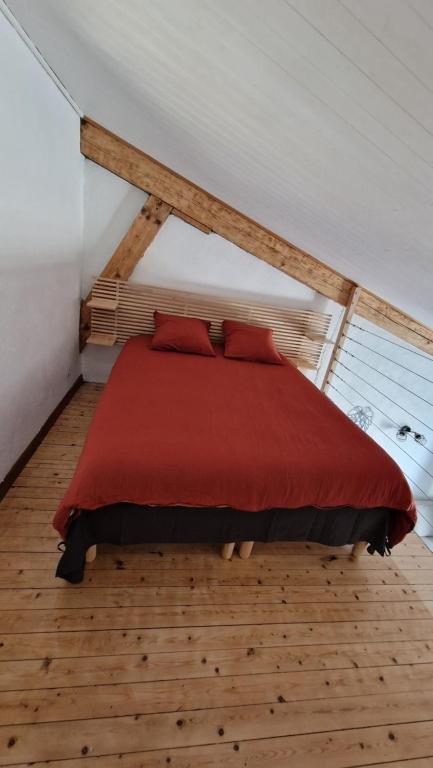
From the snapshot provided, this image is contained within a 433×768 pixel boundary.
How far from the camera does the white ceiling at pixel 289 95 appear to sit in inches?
29.4

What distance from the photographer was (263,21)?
0.82 meters

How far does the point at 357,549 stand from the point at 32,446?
6.73ft

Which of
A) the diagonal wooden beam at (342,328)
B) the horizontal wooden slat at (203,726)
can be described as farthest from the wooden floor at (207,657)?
the diagonal wooden beam at (342,328)

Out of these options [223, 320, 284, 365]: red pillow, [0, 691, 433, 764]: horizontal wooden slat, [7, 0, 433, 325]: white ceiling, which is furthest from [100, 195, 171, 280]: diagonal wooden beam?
[0, 691, 433, 764]: horizontal wooden slat

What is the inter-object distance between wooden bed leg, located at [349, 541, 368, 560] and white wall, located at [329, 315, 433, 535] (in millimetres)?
2173

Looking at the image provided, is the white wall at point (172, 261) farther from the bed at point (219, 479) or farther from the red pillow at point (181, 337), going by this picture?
the bed at point (219, 479)

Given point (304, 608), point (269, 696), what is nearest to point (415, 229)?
point (304, 608)

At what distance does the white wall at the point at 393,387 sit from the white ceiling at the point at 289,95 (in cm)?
183

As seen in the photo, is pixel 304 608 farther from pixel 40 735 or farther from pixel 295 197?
pixel 295 197

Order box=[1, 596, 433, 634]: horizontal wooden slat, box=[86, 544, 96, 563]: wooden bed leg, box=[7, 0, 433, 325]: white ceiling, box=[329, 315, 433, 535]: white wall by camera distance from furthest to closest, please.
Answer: box=[329, 315, 433, 535]: white wall
box=[86, 544, 96, 563]: wooden bed leg
box=[1, 596, 433, 634]: horizontal wooden slat
box=[7, 0, 433, 325]: white ceiling

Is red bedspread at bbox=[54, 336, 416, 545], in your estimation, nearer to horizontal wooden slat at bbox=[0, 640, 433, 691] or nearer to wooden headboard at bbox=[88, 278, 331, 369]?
horizontal wooden slat at bbox=[0, 640, 433, 691]

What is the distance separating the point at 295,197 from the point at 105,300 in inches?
70.9

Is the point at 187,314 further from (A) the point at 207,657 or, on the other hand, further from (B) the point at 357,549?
(A) the point at 207,657

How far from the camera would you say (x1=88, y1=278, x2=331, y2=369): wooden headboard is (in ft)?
9.84
